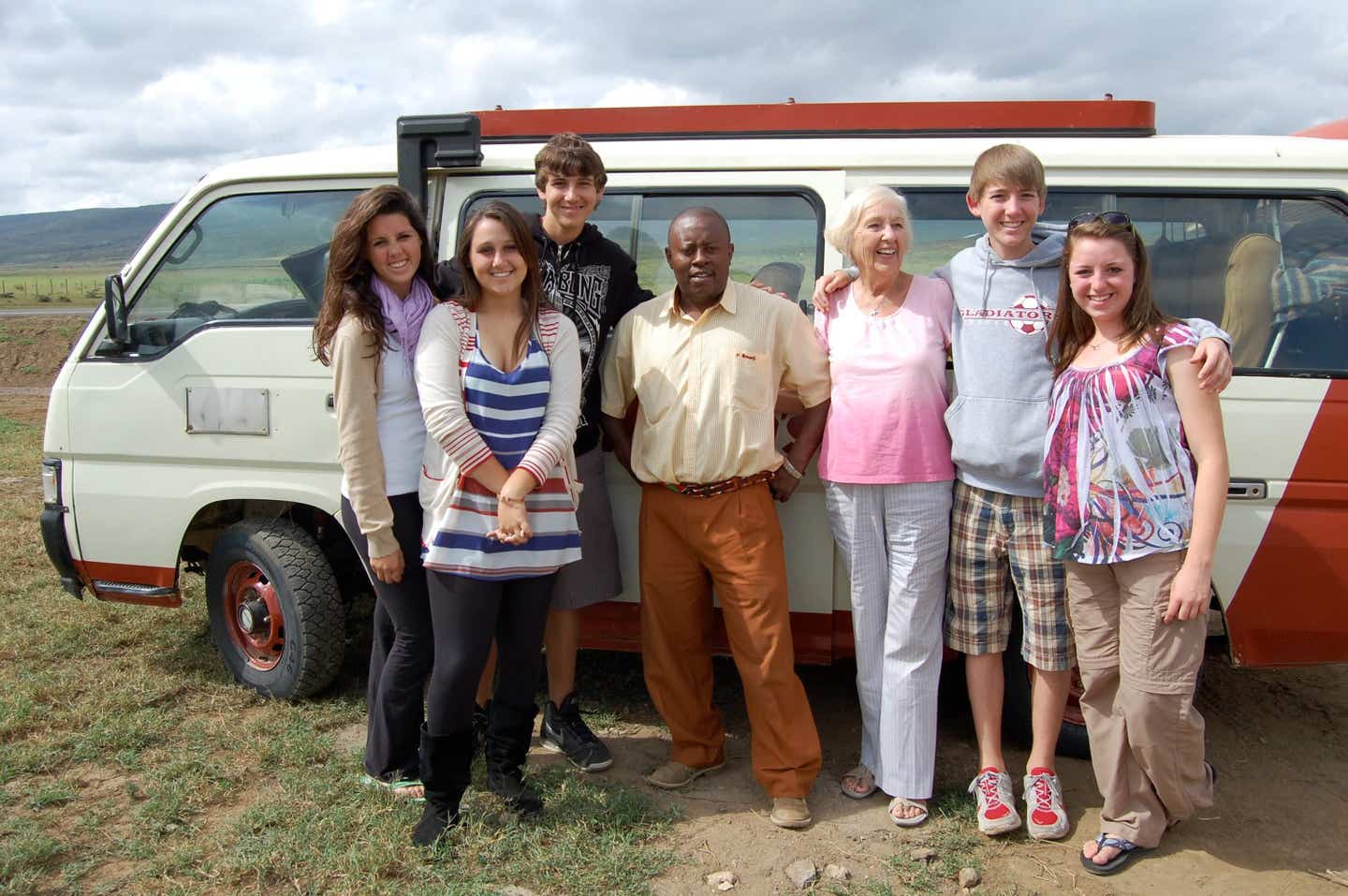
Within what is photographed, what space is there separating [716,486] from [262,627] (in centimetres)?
213

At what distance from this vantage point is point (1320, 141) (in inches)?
126

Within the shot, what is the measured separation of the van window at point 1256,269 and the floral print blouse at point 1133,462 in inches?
24.9

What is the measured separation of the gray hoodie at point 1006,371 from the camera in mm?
2867

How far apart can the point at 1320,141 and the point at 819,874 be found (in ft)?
8.87

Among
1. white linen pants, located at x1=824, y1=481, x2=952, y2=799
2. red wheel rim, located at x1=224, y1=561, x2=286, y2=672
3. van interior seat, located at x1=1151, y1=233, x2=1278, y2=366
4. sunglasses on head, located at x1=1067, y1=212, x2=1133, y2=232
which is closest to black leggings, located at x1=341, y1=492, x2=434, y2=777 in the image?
red wheel rim, located at x1=224, y1=561, x2=286, y2=672

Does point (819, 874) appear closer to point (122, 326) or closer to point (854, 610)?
point (854, 610)

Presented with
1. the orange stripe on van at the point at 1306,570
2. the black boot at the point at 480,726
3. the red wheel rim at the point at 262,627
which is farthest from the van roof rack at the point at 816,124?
the black boot at the point at 480,726

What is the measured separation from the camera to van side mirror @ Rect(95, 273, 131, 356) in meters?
3.76

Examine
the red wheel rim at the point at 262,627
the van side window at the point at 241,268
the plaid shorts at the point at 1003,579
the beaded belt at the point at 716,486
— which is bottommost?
the red wheel rim at the point at 262,627

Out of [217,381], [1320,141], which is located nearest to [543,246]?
[217,381]

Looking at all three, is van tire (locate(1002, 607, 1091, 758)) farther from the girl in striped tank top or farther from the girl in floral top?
the girl in striped tank top

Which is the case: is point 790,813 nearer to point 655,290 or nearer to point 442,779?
point 442,779

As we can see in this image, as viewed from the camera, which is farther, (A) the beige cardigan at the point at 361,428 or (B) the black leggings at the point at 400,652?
(B) the black leggings at the point at 400,652

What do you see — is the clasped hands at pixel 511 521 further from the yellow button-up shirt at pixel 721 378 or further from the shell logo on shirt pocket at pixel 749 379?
the shell logo on shirt pocket at pixel 749 379
